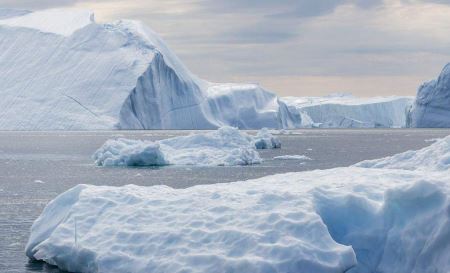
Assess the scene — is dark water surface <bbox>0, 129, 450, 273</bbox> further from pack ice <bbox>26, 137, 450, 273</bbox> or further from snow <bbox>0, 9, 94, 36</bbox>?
snow <bbox>0, 9, 94, 36</bbox>

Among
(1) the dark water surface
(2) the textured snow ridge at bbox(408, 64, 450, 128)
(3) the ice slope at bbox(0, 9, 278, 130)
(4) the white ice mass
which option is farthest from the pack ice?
(3) the ice slope at bbox(0, 9, 278, 130)

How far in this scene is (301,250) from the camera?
988 centimetres

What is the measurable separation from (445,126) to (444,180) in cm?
9094

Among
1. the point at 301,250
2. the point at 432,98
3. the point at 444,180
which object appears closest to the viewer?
the point at 301,250

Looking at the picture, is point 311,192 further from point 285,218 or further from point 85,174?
point 85,174

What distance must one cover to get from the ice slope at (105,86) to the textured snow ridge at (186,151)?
174 ft

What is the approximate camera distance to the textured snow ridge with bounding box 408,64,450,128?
296ft

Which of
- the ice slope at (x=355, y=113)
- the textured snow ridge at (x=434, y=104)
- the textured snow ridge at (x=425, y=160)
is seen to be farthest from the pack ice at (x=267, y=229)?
the ice slope at (x=355, y=113)

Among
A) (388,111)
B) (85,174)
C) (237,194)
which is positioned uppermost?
(237,194)

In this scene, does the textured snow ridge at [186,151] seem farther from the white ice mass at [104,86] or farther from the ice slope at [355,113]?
the ice slope at [355,113]

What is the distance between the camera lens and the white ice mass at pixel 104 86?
96812mm

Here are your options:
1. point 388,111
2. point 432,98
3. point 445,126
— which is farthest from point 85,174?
point 388,111

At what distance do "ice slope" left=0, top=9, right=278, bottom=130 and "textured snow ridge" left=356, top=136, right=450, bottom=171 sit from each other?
7537 cm

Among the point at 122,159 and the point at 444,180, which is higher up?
the point at 444,180
